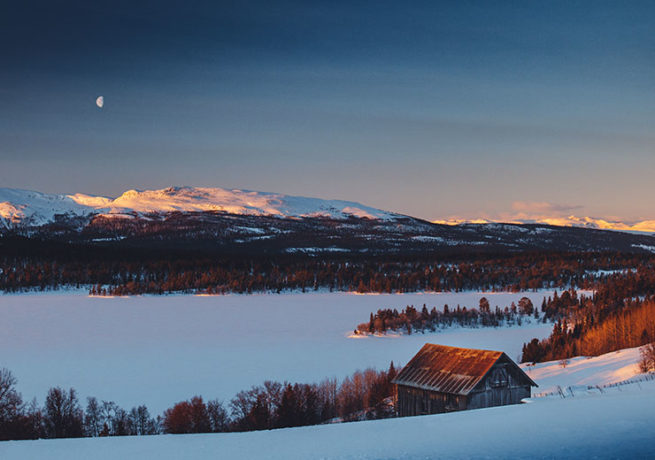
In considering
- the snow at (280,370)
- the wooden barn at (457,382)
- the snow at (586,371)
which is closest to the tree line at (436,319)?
the snow at (280,370)

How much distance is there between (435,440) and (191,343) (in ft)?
188

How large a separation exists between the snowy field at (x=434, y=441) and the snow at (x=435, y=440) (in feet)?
0.08

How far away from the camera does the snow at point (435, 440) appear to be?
56.0 feet

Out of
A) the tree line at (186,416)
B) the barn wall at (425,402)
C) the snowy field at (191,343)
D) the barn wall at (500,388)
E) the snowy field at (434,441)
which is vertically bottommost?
the snowy field at (191,343)

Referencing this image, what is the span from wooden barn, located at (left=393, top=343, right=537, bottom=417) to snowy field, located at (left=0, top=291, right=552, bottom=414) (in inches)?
619

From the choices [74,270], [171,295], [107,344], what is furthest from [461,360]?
[74,270]

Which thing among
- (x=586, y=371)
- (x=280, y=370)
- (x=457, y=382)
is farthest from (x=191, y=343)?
(x=457, y=382)

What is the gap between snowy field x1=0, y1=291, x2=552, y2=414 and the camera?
4994cm

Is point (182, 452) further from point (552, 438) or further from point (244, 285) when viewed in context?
point (244, 285)

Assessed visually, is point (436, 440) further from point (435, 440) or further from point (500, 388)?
point (500, 388)

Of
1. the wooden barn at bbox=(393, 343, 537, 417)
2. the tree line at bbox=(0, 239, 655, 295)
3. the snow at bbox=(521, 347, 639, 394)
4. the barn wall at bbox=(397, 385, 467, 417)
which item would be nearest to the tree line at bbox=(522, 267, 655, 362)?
the snow at bbox=(521, 347, 639, 394)

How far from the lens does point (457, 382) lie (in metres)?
31.3

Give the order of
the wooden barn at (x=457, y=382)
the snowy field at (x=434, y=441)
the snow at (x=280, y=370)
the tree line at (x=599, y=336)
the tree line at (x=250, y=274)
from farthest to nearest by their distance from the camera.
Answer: the tree line at (x=250, y=274) → the tree line at (x=599, y=336) → the wooden barn at (x=457, y=382) → the snow at (x=280, y=370) → the snowy field at (x=434, y=441)

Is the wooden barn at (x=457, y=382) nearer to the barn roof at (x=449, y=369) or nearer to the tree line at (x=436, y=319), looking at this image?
the barn roof at (x=449, y=369)
